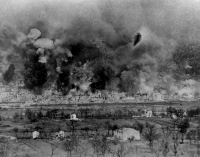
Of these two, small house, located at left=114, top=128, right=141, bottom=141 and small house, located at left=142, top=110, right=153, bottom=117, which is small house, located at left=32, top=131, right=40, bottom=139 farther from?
small house, located at left=142, top=110, right=153, bottom=117

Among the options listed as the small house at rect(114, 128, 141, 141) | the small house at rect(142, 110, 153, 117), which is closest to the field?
the small house at rect(114, 128, 141, 141)

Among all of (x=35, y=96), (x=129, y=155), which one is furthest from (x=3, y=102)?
(x=129, y=155)

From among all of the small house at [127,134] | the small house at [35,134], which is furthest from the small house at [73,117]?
the small house at [127,134]

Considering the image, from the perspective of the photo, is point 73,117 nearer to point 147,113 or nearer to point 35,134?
point 35,134

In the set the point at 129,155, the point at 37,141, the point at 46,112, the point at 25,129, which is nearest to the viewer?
the point at 129,155

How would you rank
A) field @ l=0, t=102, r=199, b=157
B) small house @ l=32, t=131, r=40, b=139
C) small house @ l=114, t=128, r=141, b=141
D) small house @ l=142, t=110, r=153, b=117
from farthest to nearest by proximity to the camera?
small house @ l=142, t=110, r=153, b=117, small house @ l=32, t=131, r=40, b=139, small house @ l=114, t=128, r=141, b=141, field @ l=0, t=102, r=199, b=157

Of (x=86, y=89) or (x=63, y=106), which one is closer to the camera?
(x=63, y=106)

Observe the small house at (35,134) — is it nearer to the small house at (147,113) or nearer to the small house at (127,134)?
the small house at (127,134)

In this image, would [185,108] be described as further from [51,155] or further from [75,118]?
[51,155]
